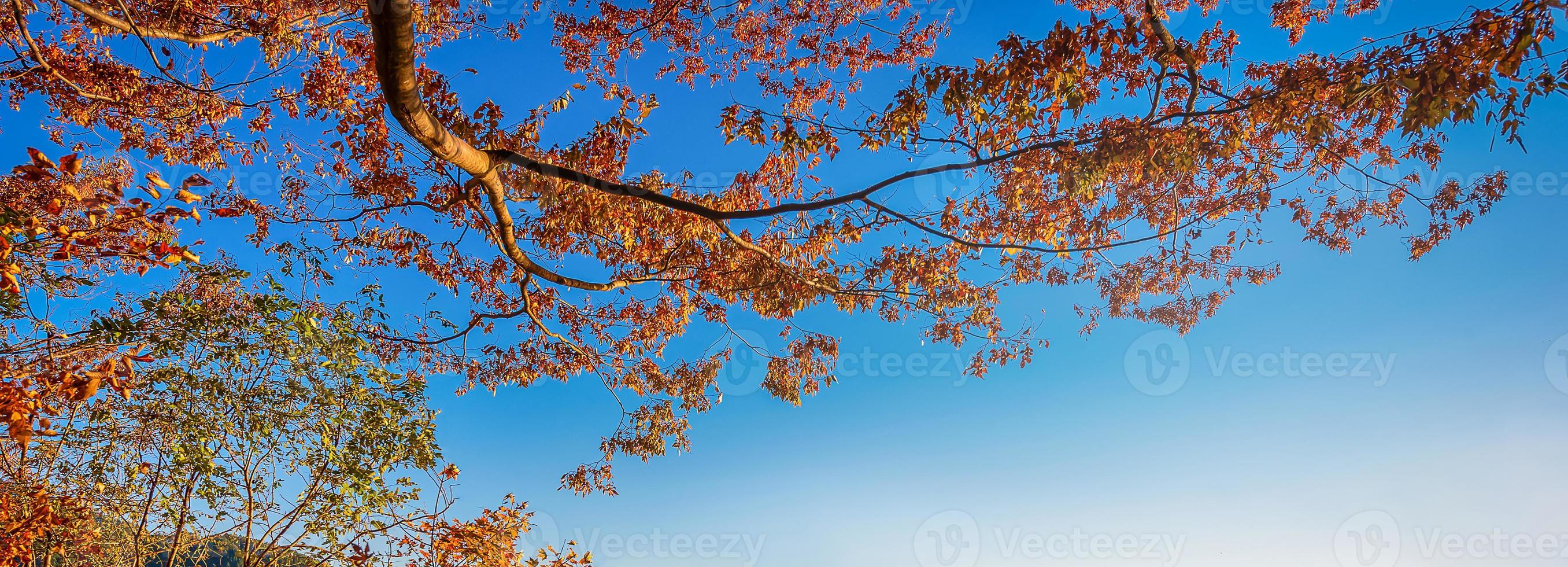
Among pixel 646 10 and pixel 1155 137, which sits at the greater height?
pixel 646 10

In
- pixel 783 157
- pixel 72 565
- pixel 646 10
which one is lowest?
pixel 72 565

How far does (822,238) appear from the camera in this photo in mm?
5660

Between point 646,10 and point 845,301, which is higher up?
point 646,10

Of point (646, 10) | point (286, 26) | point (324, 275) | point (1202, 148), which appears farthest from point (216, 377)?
point (1202, 148)

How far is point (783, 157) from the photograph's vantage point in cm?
518

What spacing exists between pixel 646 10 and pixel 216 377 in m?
5.62

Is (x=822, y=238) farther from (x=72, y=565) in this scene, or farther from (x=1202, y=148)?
(x=72, y=565)

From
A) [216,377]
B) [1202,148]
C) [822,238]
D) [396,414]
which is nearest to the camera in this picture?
→ [1202,148]

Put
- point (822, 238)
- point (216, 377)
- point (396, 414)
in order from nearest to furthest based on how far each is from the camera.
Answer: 1. point (216, 377)
2. point (396, 414)
3. point (822, 238)

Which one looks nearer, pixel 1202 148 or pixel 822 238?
pixel 1202 148

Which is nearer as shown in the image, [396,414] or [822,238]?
[396,414]

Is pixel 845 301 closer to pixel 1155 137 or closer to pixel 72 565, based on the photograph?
pixel 1155 137

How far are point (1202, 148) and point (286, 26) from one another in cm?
786

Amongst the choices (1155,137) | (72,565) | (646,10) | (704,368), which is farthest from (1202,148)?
(72,565)
